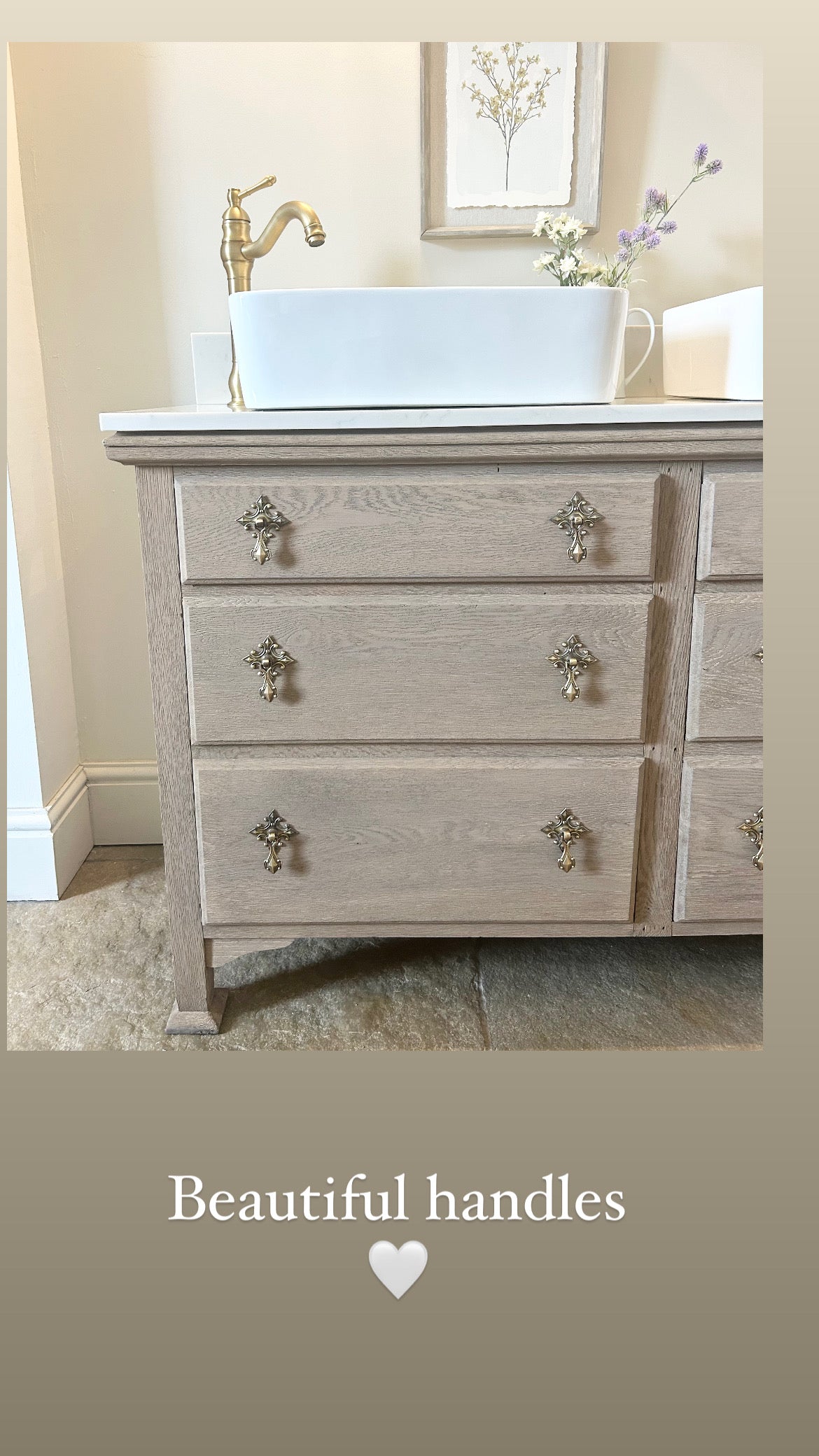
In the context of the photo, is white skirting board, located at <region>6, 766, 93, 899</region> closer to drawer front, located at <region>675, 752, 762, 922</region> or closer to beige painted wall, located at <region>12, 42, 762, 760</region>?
beige painted wall, located at <region>12, 42, 762, 760</region>

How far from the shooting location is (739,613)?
108 cm

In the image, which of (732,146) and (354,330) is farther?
(732,146)

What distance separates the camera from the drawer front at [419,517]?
1039 millimetres

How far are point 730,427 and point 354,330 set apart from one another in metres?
0.41

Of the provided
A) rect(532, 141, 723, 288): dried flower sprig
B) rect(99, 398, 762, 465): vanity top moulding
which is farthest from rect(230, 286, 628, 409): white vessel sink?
rect(532, 141, 723, 288): dried flower sprig

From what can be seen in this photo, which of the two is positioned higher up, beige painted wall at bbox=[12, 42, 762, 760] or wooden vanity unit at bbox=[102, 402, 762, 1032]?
beige painted wall at bbox=[12, 42, 762, 760]

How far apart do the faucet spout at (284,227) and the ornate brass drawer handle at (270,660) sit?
1.63 ft

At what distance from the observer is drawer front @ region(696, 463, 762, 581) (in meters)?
1.05

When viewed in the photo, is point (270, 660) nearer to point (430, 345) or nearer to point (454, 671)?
point (454, 671)

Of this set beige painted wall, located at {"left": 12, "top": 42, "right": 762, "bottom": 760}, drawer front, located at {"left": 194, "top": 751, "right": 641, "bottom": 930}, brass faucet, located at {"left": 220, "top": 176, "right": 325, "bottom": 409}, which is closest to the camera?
drawer front, located at {"left": 194, "top": 751, "right": 641, "bottom": 930}

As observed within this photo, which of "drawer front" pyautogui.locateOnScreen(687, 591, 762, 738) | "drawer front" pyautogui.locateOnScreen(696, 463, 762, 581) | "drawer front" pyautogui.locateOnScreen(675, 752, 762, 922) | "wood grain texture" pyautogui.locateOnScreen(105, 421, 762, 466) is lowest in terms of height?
"drawer front" pyautogui.locateOnScreen(675, 752, 762, 922)

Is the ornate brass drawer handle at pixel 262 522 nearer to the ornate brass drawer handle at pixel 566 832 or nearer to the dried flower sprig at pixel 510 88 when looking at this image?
the ornate brass drawer handle at pixel 566 832

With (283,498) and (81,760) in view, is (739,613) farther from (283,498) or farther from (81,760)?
(81,760)

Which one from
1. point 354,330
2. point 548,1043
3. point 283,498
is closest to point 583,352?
point 354,330
